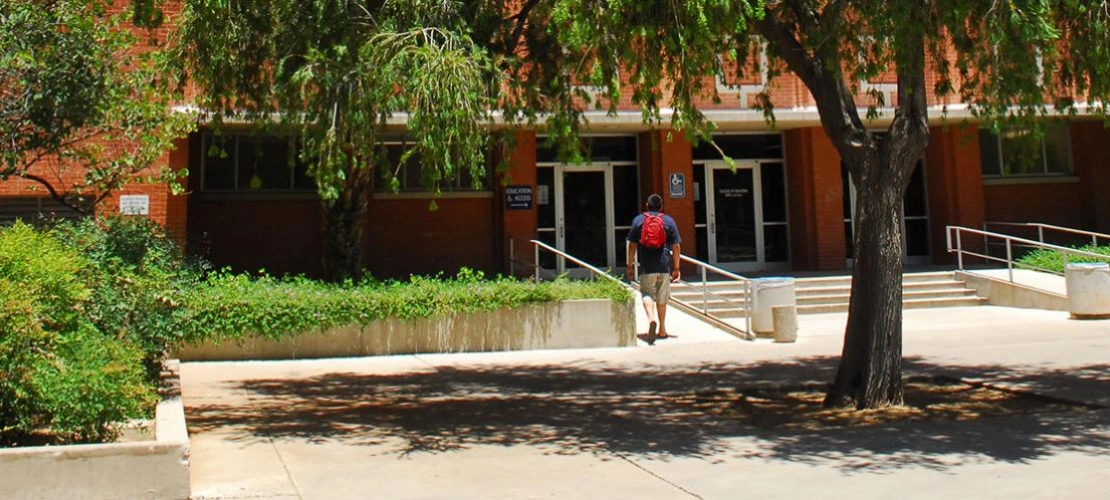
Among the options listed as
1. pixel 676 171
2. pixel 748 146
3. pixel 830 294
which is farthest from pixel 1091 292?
pixel 748 146

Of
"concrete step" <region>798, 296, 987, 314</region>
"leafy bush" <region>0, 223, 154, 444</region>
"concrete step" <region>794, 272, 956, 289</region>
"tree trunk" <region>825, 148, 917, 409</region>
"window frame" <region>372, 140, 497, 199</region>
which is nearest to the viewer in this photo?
"leafy bush" <region>0, 223, 154, 444</region>

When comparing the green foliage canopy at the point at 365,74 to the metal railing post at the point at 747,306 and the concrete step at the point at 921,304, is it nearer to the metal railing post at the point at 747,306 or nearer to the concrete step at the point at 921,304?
the metal railing post at the point at 747,306

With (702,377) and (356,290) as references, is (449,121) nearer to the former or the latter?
(702,377)

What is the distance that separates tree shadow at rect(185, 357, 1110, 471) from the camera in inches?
277

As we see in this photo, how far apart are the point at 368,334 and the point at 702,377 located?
455cm

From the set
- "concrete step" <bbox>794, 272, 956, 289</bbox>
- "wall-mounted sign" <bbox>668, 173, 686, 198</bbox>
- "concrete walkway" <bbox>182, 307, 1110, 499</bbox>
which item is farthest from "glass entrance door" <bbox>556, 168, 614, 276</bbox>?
"concrete walkway" <bbox>182, 307, 1110, 499</bbox>

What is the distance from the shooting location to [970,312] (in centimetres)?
1709

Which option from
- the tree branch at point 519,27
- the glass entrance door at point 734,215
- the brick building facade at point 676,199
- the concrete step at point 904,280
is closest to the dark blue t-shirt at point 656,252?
the tree branch at point 519,27

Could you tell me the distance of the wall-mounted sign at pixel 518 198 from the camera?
19.6m

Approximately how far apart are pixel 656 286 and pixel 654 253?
0.48 metres

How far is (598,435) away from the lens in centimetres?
773

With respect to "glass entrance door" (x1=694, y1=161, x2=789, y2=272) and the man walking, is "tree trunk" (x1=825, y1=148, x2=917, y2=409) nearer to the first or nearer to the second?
the man walking

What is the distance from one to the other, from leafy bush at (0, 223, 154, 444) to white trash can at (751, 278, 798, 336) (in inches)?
376

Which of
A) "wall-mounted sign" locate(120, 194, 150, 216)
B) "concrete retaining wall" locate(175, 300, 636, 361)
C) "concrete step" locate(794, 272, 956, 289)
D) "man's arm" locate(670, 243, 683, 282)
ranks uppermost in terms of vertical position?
"wall-mounted sign" locate(120, 194, 150, 216)
